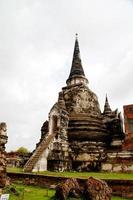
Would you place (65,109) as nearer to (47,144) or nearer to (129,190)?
(47,144)

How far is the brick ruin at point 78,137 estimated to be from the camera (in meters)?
22.1

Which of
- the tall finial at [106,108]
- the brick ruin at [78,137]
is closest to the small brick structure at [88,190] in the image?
the brick ruin at [78,137]

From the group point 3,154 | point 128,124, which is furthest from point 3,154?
point 128,124

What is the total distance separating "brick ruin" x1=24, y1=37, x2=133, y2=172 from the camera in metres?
22.1

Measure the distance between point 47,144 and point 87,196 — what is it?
43.7ft

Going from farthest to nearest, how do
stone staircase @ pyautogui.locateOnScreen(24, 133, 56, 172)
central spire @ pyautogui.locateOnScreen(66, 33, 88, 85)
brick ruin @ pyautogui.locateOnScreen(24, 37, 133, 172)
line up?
central spire @ pyautogui.locateOnScreen(66, 33, 88, 85)
brick ruin @ pyautogui.locateOnScreen(24, 37, 133, 172)
stone staircase @ pyautogui.locateOnScreen(24, 133, 56, 172)

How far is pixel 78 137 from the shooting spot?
2555 centimetres

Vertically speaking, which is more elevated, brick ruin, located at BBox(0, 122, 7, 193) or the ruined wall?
the ruined wall

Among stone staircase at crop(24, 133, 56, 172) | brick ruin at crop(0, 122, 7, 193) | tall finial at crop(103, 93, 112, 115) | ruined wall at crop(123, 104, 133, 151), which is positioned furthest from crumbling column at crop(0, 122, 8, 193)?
tall finial at crop(103, 93, 112, 115)

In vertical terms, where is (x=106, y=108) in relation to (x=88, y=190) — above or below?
above

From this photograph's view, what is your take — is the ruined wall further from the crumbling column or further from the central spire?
the crumbling column

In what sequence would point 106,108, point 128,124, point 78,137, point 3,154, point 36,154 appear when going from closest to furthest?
1. point 3,154
2. point 36,154
3. point 78,137
4. point 128,124
5. point 106,108

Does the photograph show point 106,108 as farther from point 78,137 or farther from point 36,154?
point 36,154

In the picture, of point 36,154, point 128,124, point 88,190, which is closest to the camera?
point 88,190
